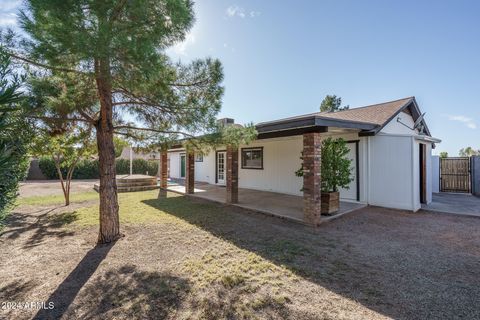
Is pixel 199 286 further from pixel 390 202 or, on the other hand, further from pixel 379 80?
pixel 379 80

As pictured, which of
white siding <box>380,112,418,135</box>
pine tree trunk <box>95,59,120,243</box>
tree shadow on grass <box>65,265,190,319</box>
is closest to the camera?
tree shadow on grass <box>65,265,190,319</box>

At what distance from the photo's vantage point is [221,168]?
13.9m

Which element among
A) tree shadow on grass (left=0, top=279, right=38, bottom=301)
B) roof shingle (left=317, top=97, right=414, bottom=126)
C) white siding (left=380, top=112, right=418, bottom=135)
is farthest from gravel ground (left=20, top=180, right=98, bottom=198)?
white siding (left=380, top=112, right=418, bottom=135)

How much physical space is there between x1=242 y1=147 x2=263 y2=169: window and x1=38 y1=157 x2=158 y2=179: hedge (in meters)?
11.6

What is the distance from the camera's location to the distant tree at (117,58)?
285 cm

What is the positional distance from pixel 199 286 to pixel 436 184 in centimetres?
1360

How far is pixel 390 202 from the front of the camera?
7.43 m

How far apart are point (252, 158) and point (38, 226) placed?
880 centimetres

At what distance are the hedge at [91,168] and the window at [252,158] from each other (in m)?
11.6

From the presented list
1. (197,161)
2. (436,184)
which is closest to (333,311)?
(436,184)

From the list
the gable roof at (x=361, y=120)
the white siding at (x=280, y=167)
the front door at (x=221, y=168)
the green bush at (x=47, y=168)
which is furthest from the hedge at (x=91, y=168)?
the gable roof at (x=361, y=120)

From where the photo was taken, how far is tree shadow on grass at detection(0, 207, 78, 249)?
501cm

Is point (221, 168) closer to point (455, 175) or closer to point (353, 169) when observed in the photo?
point (353, 169)

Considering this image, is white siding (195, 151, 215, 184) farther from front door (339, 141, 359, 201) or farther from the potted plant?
the potted plant
